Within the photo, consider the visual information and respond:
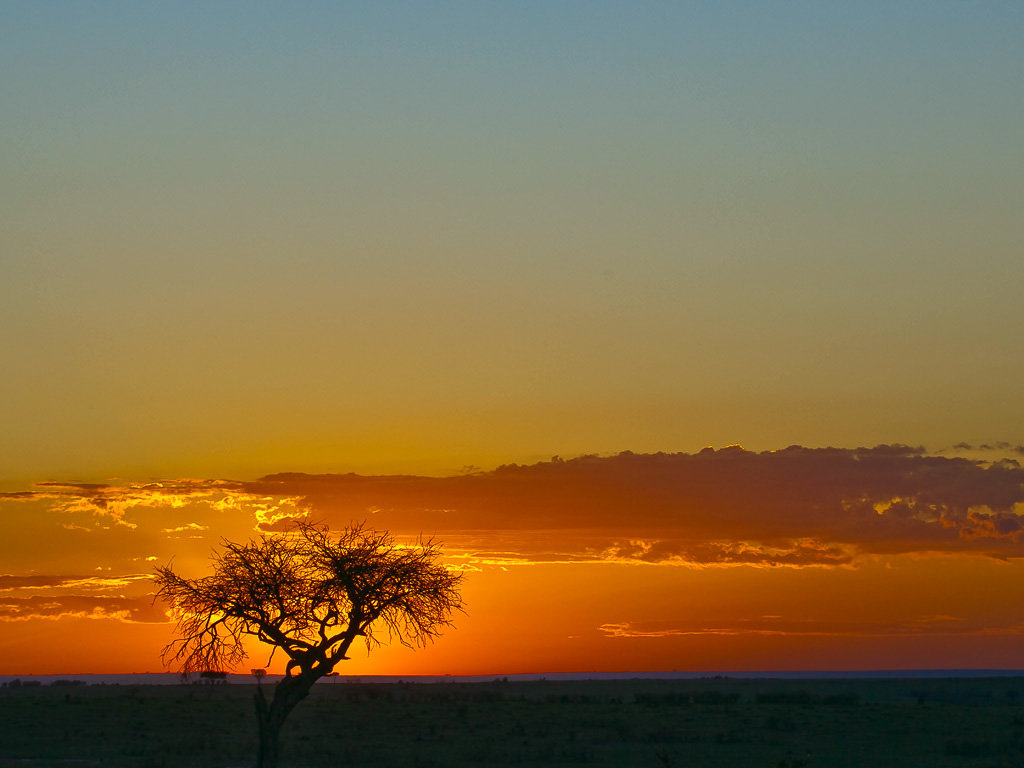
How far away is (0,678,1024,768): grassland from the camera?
47250 millimetres

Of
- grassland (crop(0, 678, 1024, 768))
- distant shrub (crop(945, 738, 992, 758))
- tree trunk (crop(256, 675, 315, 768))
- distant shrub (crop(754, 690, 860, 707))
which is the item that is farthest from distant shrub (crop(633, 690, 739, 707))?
tree trunk (crop(256, 675, 315, 768))

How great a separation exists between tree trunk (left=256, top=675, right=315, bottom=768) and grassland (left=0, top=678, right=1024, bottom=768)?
9.54m

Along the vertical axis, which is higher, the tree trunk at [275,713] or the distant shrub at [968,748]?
the tree trunk at [275,713]

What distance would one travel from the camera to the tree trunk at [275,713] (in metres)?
35.0

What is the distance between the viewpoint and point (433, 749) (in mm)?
50812

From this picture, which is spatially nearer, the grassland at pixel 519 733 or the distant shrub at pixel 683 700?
the grassland at pixel 519 733

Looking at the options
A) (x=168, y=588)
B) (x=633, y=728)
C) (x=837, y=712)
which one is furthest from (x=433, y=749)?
(x=837, y=712)

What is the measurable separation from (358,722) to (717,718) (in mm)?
18423

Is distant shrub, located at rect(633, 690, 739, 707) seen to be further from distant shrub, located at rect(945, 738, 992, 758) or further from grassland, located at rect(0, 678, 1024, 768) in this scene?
distant shrub, located at rect(945, 738, 992, 758)

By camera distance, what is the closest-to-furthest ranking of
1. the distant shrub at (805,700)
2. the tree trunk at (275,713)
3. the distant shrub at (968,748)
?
the tree trunk at (275,713), the distant shrub at (968,748), the distant shrub at (805,700)

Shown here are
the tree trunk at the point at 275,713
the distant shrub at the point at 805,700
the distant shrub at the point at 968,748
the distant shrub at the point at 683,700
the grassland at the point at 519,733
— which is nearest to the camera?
the tree trunk at the point at 275,713

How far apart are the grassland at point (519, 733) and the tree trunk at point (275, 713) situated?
9.54m

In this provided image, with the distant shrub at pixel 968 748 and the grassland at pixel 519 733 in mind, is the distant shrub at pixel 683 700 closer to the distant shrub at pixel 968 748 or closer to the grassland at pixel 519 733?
the grassland at pixel 519 733

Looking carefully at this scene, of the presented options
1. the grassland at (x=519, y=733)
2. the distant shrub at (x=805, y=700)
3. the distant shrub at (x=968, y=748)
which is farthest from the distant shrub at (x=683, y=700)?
the distant shrub at (x=968, y=748)
